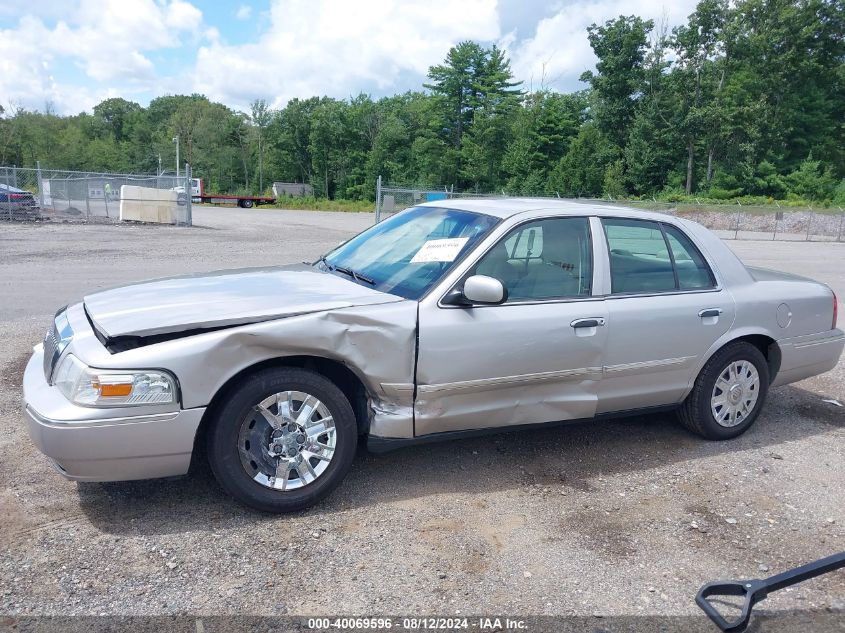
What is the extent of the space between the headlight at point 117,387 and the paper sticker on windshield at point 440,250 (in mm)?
1609

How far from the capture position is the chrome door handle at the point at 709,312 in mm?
4457

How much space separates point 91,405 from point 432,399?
65.5 inches

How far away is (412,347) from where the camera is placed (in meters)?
3.56

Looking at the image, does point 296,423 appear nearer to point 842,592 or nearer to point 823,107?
point 842,592

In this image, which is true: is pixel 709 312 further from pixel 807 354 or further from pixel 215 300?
pixel 215 300

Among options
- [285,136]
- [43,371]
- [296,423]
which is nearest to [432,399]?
[296,423]

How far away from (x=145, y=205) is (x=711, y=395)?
23876 millimetres

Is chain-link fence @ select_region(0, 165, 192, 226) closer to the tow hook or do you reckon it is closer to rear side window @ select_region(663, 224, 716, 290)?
rear side window @ select_region(663, 224, 716, 290)

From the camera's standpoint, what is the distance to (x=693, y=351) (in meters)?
4.45

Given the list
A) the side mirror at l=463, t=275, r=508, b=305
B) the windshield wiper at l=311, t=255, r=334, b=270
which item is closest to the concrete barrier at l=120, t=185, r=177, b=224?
the windshield wiper at l=311, t=255, r=334, b=270

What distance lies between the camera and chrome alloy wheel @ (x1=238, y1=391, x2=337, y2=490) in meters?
3.34

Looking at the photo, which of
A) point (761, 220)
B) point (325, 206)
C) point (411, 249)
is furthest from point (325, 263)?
point (325, 206)

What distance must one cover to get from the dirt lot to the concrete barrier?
21260 millimetres

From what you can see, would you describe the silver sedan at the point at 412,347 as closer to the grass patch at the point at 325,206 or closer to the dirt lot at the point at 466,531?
the dirt lot at the point at 466,531
